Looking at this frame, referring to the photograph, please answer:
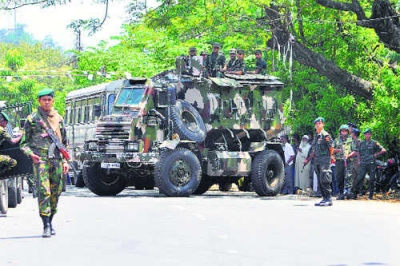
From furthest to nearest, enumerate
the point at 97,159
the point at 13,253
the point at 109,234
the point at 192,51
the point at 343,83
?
the point at 343,83
the point at 192,51
the point at 97,159
the point at 109,234
the point at 13,253

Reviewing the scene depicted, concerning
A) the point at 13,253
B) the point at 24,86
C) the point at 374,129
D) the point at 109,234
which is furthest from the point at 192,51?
the point at 24,86

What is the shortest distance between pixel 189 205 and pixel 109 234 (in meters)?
8.18

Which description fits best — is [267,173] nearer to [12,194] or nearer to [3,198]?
[12,194]

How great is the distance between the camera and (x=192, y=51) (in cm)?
2981

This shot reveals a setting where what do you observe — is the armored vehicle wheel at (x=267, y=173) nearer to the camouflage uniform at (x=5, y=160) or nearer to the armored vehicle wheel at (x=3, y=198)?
the armored vehicle wheel at (x=3, y=198)

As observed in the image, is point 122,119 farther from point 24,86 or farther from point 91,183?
point 24,86

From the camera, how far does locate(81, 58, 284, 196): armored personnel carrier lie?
90.0 ft

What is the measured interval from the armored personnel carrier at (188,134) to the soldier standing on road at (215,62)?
0.92 ft

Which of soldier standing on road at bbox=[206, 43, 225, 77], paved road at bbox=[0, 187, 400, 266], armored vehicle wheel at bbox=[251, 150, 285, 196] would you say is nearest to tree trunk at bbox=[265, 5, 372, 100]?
soldier standing on road at bbox=[206, 43, 225, 77]

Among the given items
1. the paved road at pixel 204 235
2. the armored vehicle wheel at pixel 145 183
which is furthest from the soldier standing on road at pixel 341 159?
the armored vehicle wheel at pixel 145 183

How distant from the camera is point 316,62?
111 feet

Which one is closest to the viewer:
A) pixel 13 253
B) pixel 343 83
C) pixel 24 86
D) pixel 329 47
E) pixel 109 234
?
pixel 13 253

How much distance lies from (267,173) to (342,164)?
312 cm

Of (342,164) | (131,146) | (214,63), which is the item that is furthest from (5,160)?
(214,63)
